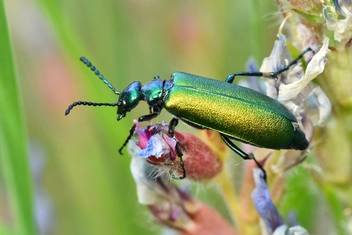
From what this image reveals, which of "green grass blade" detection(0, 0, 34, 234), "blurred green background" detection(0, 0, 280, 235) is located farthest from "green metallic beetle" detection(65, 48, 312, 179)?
"blurred green background" detection(0, 0, 280, 235)

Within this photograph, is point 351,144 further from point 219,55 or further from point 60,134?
point 60,134

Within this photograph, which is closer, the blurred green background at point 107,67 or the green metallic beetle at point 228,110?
the green metallic beetle at point 228,110

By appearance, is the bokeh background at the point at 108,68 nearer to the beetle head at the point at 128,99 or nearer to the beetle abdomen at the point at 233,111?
the beetle head at the point at 128,99

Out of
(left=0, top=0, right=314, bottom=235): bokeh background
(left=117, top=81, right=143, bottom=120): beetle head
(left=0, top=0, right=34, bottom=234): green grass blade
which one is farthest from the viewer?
(left=0, top=0, right=314, bottom=235): bokeh background

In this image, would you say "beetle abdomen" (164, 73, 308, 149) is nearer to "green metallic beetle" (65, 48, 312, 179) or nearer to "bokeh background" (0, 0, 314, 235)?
"green metallic beetle" (65, 48, 312, 179)

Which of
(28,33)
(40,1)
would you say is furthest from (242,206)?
(28,33)

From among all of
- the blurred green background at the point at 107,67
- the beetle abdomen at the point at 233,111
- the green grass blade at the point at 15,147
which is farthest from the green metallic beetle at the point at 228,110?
the blurred green background at the point at 107,67
